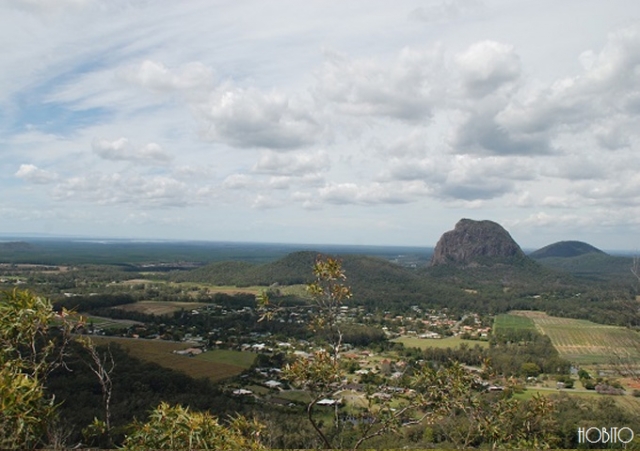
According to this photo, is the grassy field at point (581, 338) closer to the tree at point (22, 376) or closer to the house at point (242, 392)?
the house at point (242, 392)

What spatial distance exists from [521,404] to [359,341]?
5716 centimetres

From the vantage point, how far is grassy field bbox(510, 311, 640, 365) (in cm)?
5417

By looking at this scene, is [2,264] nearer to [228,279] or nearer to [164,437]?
[228,279]

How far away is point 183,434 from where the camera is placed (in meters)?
7.22

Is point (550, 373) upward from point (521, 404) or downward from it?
downward

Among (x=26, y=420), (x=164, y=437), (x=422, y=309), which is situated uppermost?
(x=26, y=420)

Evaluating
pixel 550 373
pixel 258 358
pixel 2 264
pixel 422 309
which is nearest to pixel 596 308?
pixel 422 309

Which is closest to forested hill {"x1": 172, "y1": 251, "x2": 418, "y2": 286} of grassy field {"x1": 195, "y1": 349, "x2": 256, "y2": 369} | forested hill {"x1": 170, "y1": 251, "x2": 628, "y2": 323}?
forested hill {"x1": 170, "y1": 251, "x2": 628, "y2": 323}

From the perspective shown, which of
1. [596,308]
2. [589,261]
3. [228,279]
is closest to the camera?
[596,308]

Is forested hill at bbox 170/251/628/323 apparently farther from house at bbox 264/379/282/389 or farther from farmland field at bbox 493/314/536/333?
house at bbox 264/379/282/389

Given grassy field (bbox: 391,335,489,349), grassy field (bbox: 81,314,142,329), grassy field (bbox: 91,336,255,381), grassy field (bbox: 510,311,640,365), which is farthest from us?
grassy field (bbox: 81,314,142,329)

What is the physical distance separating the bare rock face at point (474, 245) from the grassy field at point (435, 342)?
88626 millimetres

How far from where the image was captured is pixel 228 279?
121 meters

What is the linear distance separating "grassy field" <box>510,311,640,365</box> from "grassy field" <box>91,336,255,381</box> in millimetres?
36594
